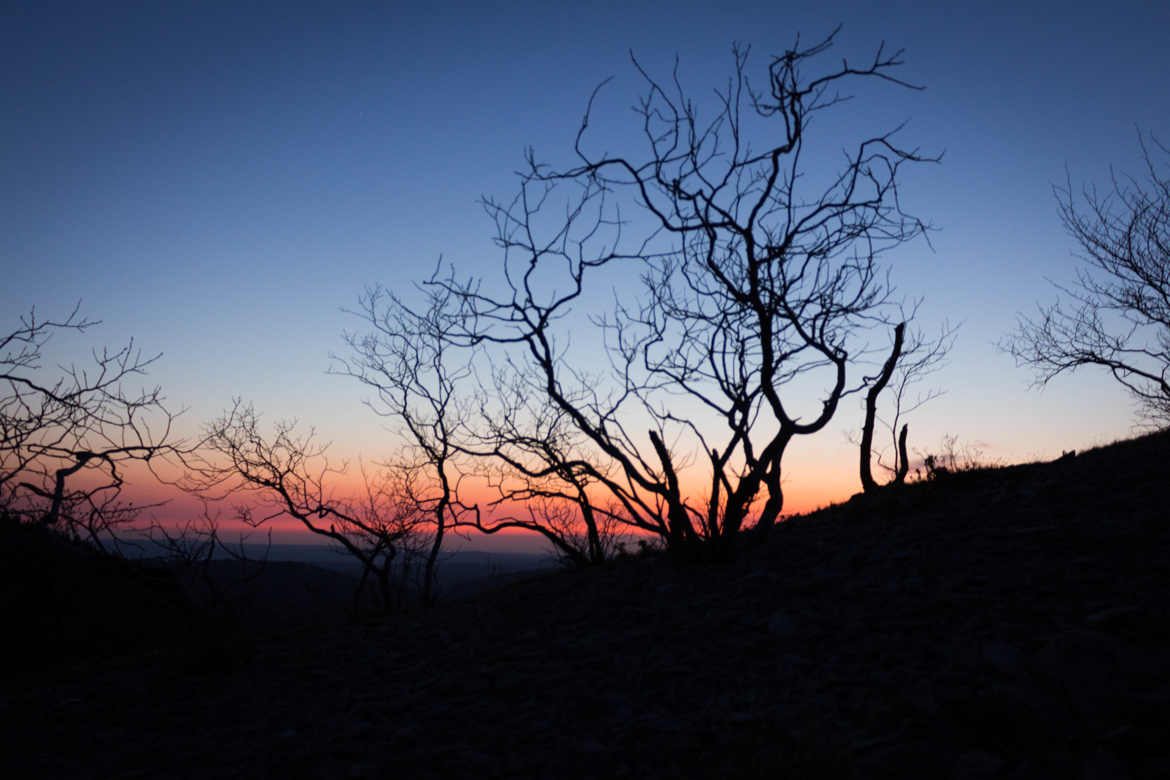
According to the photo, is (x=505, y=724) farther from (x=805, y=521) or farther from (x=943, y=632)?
(x=805, y=521)

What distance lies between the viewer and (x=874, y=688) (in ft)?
12.6

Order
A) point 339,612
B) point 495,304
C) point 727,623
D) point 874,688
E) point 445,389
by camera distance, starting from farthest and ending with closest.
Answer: point 445,389 < point 339,612 < point 495,304 < point 727,623 < point 874,688

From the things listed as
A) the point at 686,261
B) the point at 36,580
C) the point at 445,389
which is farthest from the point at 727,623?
the point at 445,389

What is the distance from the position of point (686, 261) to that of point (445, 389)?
7750 millimetres

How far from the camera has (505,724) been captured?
4.29m

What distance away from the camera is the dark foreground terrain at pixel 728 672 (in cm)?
325

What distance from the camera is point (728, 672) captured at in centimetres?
453

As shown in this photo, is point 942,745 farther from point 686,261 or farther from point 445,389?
point 445,389

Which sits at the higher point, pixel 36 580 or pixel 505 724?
pixel 36 580

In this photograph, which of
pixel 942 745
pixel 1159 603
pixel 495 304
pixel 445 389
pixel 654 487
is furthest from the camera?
pixel 445 389

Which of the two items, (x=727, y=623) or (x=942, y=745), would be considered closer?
(x=942, y=745)

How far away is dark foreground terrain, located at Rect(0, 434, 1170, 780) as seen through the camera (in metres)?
3.25

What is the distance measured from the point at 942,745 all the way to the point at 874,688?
0.72 m

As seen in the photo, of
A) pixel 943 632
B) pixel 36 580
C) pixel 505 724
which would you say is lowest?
pixel 505 724
